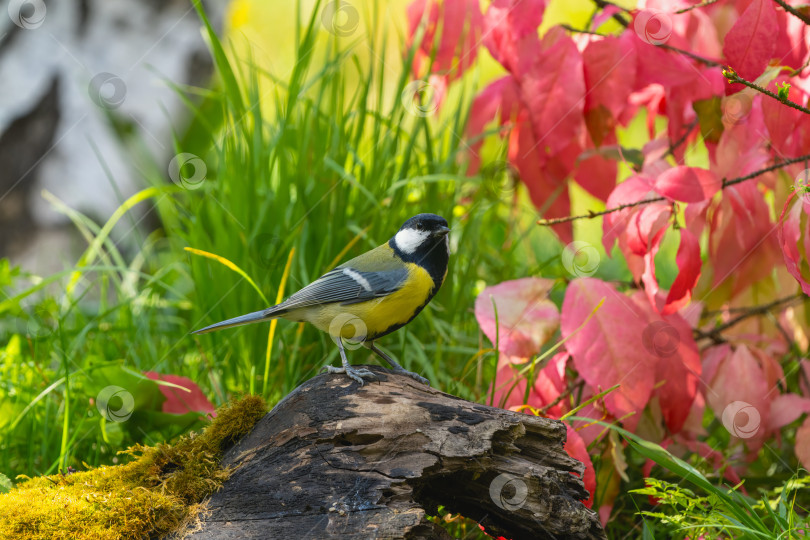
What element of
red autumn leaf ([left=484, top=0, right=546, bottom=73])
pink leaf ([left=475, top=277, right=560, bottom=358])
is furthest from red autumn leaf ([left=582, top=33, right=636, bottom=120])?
pink leaf ([left=475, top=277, right=560, bottom=358])

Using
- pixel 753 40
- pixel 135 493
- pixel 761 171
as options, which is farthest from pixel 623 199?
pixel 135 493

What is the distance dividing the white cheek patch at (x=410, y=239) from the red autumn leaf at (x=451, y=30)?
0.71m

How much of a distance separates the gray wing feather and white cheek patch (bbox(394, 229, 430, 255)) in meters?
0.11

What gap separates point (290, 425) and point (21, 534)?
556mm

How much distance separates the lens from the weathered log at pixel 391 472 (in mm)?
1307

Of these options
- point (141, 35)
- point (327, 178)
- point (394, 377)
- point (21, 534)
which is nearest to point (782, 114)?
point (394, 377)

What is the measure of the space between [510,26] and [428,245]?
2.30ft

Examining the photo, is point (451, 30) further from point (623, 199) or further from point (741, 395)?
point (741, 395)

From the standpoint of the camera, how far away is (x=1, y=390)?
2.12 m

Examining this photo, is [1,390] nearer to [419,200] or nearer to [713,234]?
[419,200]

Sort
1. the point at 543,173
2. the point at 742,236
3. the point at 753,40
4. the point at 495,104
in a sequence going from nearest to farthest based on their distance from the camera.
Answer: the point at 753,40 < the point at 742,236 < the point at 543,173 < the point at 495,104

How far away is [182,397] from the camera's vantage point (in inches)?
76.0

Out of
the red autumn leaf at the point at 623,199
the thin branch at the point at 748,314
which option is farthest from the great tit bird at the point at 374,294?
the thin branch at the point at 748,314

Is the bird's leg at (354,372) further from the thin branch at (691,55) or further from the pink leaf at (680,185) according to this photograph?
the thin branch at (691,55)
